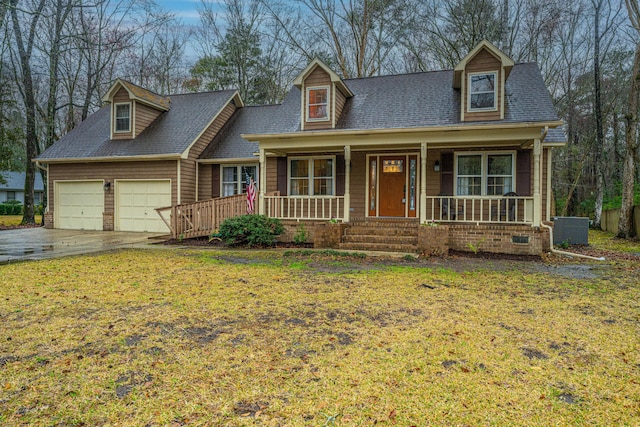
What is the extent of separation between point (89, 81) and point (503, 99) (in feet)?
67.3

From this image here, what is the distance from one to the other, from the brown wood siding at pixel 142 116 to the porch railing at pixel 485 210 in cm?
1227

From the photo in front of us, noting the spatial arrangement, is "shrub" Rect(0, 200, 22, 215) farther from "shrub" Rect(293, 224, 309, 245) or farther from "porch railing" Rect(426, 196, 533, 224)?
"porch railing" Rect(426, 196, 533, 224)

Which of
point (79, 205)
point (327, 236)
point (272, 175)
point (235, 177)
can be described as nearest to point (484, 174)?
point (327, 236)

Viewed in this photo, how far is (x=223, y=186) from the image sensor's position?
15.5m

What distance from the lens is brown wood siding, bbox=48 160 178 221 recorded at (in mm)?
14648

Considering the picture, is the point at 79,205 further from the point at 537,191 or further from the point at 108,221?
the point at 537,191

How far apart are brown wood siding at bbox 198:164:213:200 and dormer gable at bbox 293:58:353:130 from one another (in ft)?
16.8

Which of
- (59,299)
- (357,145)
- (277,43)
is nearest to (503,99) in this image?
(357,145)

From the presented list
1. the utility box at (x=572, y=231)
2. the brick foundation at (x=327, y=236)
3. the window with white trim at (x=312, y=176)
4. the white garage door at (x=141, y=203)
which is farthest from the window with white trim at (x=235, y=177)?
the utility box at (x=572, y=231)

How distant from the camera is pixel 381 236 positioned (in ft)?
34.1

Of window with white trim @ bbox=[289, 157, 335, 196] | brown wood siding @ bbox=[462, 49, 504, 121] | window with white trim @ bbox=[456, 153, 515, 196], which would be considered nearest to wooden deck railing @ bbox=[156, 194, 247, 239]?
window with white trim @ bbox=[289, 157, 335, 196]

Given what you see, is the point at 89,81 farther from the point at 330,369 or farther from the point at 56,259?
the point at 330,369

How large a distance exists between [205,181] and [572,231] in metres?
13.1

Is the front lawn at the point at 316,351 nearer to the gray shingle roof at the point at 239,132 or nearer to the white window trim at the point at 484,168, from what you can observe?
the white window trim at the point at 484,168
